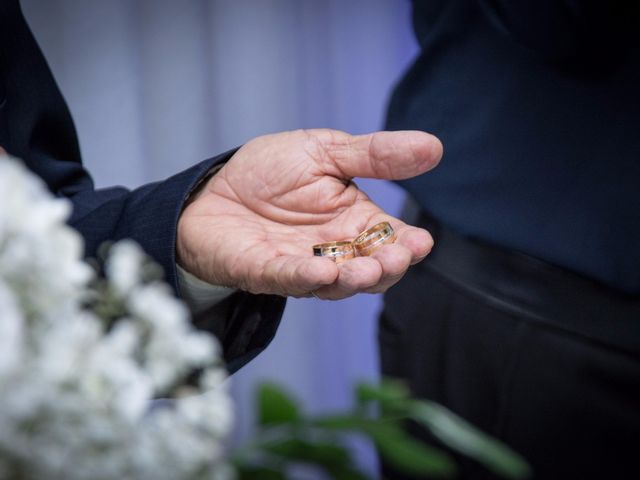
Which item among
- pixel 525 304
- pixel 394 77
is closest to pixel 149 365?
pixel 525 304

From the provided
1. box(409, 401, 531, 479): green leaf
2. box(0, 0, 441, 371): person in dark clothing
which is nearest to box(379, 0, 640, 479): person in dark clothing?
box(0, 0, 441, 371): person in dark clothing

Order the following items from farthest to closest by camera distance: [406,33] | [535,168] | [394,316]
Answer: [406,33]
[394,316]
[535,168]

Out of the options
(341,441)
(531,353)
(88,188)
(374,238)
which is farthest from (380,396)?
(88,188)

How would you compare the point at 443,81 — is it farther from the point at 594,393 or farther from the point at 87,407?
the point at 87,407

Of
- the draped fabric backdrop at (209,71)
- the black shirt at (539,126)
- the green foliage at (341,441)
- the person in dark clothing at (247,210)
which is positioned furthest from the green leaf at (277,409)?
the draped fabric backdrop at (209,71)

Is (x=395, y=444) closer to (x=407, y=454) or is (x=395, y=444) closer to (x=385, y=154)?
(x=407, y=454)

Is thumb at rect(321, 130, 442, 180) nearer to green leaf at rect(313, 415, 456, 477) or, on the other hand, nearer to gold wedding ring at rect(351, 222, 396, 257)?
gold wedding ring at rect(351, 222, 396, 257)
